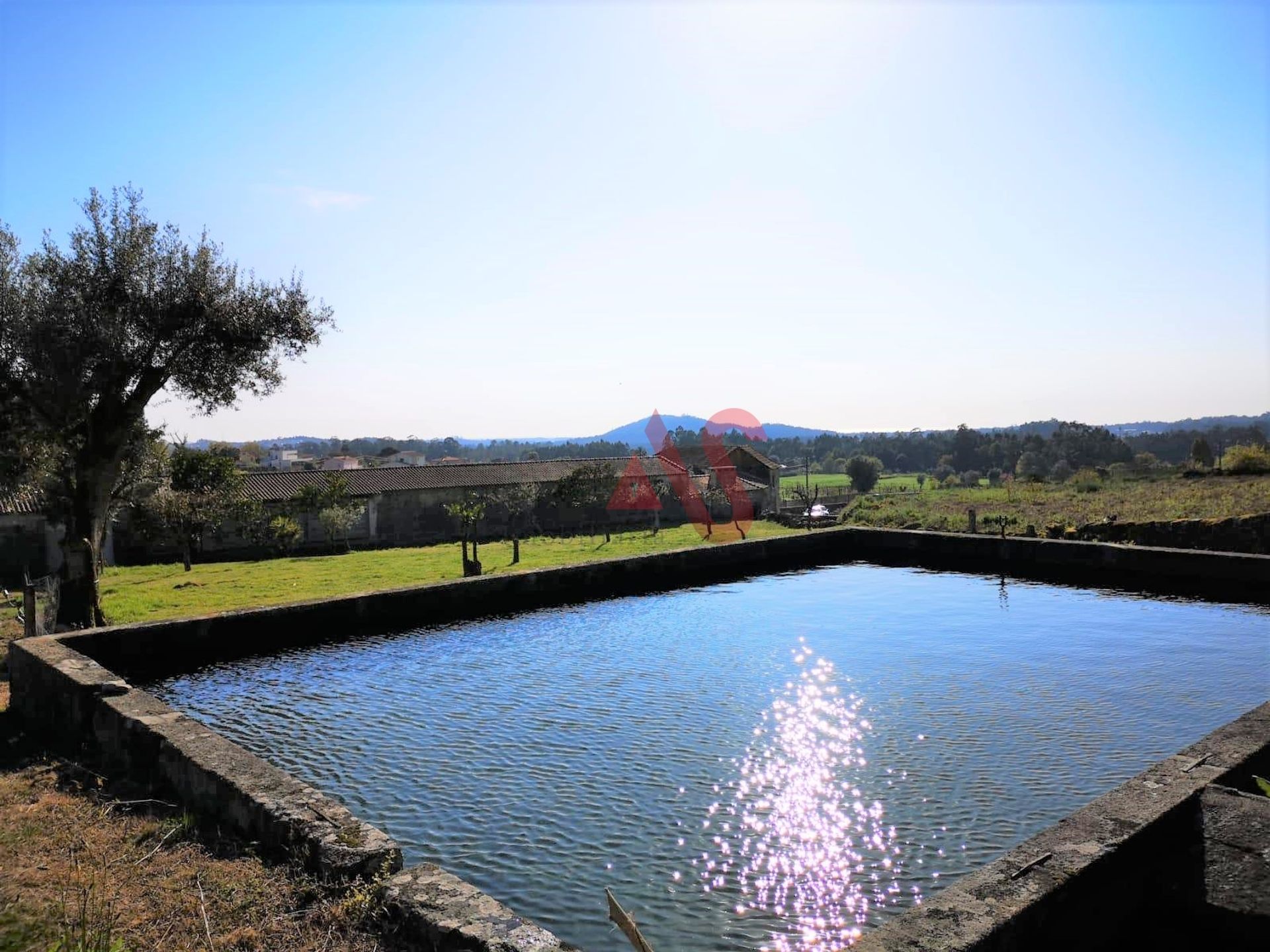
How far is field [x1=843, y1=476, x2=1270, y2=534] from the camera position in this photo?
24656 mm

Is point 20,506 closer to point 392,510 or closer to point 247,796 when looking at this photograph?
point 392,510

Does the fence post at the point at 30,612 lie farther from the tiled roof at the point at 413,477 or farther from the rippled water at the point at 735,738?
the tiled roof at the point at 413,477

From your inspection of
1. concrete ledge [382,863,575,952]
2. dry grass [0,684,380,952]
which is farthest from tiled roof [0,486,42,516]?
concrete ledge [382,863,575,952]

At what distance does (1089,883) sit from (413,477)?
3831 centimetres

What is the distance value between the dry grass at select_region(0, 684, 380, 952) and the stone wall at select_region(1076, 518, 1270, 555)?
67.0 feet

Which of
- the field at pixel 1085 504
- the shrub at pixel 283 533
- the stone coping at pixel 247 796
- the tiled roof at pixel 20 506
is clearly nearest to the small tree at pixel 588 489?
the field at pixel 1085 504

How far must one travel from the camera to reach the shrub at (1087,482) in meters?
38.0

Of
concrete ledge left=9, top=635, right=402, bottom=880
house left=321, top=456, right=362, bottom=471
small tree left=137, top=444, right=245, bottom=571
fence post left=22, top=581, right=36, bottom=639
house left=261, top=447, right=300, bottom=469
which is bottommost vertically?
concrete ledge left=9, top=635, right=402, bottom=880

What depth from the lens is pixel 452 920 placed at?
4035 millimetres

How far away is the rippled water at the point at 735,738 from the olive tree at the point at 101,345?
5.65 meters

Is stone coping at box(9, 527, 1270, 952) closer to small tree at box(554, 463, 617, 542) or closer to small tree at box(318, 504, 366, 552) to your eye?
small tree at box(318, 504, 366, 552)

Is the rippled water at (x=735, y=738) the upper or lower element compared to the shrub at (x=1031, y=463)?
lower

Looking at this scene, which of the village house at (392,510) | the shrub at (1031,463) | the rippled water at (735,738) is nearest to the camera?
the rippled water at (735,738)

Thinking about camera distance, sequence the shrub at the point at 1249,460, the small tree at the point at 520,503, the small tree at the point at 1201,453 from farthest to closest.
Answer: the small tree at the point at 1201,453
the small tree at the point at 520,503
the shrub at the point at 1249,460
